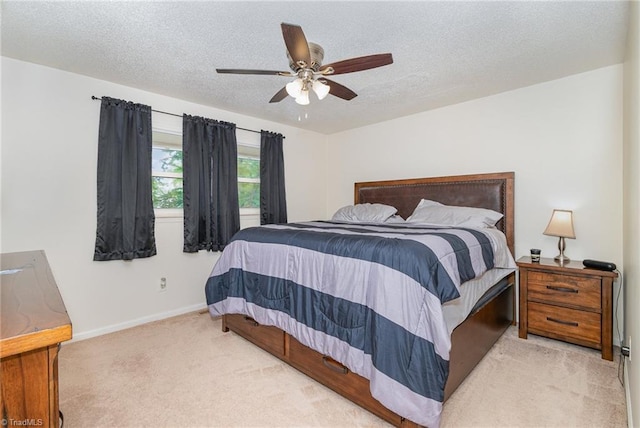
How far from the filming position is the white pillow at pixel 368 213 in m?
3.66

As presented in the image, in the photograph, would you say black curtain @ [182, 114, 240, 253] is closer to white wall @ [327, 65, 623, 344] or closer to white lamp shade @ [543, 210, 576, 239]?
white wall @ [327, 65, 623, 344]

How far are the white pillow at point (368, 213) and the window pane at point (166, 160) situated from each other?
6.90 ft

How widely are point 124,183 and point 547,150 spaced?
14.2ft

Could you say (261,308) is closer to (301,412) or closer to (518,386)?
(301,412)

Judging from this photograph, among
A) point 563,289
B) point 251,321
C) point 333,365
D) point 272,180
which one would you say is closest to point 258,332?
point 251,321

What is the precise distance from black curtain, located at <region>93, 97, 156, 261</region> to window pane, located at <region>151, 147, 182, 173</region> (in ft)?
0.54

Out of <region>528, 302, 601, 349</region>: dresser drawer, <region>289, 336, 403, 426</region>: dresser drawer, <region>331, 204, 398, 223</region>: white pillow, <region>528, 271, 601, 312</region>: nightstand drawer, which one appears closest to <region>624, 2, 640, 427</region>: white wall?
<region>528, 302, 601, 349</region>: dresser drawer

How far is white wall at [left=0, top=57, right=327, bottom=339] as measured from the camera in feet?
8.21

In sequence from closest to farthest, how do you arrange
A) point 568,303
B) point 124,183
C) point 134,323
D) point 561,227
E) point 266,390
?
point 266,390, point 568,303, point 561,227, point 124,183, point 134,323

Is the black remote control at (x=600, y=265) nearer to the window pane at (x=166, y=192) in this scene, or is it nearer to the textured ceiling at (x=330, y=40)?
the textured ceiling at (x=330, y=40)

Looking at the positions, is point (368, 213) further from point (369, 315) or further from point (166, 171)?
point (166, 171)

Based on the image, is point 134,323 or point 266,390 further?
point 134,323

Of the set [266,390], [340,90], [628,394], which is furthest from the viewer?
[340,90]

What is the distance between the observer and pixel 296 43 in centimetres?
168
